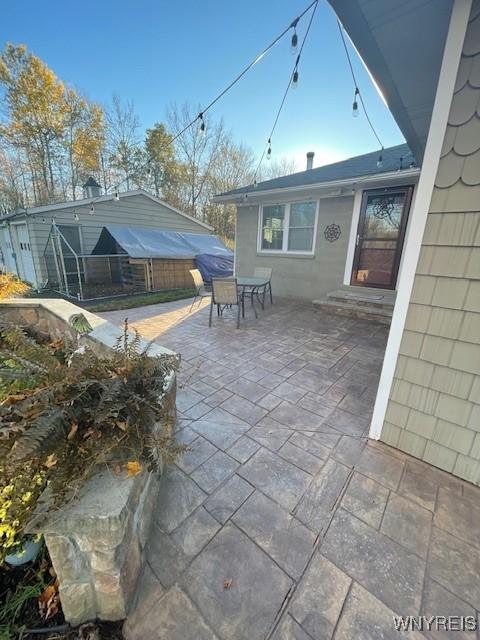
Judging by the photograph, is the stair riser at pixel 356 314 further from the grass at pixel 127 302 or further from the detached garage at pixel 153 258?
the detached garage at pixel 153 258

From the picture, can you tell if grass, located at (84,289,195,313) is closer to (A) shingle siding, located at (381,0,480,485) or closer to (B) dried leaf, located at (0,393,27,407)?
(B) dried leaf, located at (0,393,27,407)

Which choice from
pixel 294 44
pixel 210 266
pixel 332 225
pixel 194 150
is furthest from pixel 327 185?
pixel 194 150

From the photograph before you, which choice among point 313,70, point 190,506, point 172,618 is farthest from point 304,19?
point 172,618

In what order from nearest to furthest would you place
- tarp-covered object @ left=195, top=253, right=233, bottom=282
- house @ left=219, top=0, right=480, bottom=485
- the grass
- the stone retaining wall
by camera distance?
the stone retaining wall → house @ left=219, top=0, right=480, bottom=485 → the grass → tarp-covered object @ left=195, top=253, right=233, bottom=282

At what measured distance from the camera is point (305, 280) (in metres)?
6.45

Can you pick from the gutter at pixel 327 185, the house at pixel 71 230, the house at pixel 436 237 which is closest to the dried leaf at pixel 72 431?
the house at pixel 436 237

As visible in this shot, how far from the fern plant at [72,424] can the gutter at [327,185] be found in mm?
5235

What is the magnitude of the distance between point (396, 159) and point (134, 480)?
21.9ft

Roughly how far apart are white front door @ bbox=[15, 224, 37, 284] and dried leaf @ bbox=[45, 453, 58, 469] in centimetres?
970

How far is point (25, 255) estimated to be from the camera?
28.9 feet

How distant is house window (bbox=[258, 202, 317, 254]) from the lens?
6234 millimetres

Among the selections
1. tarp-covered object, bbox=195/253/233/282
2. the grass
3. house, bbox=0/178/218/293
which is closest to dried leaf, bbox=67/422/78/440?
the grass

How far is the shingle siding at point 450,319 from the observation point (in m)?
1.41

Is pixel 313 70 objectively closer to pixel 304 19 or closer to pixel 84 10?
pixel 304 19
